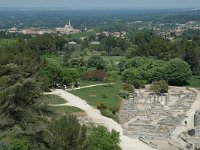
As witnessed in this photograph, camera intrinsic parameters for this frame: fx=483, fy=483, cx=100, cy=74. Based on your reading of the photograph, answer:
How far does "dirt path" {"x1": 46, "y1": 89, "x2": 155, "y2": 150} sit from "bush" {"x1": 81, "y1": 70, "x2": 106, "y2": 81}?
10887 millimetres

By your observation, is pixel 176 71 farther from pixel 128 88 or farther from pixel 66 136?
pixel 66 136

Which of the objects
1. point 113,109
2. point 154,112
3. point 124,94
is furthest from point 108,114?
point 124,94

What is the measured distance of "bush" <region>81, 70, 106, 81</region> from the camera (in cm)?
7488

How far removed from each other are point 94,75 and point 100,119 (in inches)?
1019

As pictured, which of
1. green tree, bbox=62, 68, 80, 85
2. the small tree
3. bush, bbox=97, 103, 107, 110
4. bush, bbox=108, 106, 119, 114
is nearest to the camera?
bush, bbox=97, 103, 107, 110

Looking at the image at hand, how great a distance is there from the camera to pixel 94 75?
7500 cm

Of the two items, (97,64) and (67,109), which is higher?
(67,109)

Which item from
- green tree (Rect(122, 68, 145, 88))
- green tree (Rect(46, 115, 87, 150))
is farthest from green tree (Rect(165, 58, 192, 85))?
green tree (Rect(46, 115, 87, 150))

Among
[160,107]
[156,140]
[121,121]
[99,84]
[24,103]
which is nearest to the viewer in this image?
[24,103]

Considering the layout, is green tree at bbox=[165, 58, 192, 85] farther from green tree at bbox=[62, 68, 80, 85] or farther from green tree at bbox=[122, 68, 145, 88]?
Answer: green tree at bbox=[62, 68, 80, 85]

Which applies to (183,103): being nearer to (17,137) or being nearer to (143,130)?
(143,130)

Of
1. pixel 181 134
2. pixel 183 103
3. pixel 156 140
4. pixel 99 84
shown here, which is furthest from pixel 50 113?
pixel 99 84

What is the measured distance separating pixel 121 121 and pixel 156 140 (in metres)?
8.24

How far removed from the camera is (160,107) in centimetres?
5947
